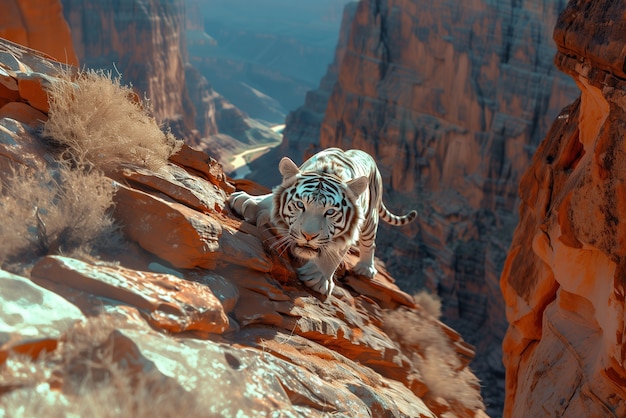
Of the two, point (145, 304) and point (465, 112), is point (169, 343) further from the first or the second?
point (465, 112)

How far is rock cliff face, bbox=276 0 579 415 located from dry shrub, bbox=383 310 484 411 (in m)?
18.0

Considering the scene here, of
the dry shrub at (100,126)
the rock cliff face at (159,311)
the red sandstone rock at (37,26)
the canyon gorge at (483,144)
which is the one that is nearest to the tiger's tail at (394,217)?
the canyon gorge at (483,144)

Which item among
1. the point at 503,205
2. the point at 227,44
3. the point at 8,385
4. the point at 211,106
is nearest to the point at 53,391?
the point at 8,385

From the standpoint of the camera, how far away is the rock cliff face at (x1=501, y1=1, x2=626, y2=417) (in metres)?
4.09

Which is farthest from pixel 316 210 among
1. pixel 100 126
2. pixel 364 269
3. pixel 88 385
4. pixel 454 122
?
pixel 454 122

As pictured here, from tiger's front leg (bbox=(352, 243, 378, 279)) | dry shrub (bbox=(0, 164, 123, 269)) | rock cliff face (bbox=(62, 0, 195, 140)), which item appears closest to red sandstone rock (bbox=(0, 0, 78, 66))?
tiger's front leg (bbox=(352, 243, 378, 279))

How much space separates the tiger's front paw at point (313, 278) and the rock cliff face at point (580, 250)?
7.02ft

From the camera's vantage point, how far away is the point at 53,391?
2.21 m

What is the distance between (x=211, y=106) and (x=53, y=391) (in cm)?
6219

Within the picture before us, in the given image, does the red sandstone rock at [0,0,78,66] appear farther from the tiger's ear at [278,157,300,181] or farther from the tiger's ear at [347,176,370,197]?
the tiger's ear at [347,176,370,197]

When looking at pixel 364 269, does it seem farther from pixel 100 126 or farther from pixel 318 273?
pixel 100 126

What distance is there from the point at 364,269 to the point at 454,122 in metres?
25.9

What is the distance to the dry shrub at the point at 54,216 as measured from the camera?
3074 mm

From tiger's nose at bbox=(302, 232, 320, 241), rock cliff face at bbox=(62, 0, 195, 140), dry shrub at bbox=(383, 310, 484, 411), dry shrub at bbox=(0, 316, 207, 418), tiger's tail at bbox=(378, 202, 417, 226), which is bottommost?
rock cliff face at bbox=(62, 0, 195, 140)
